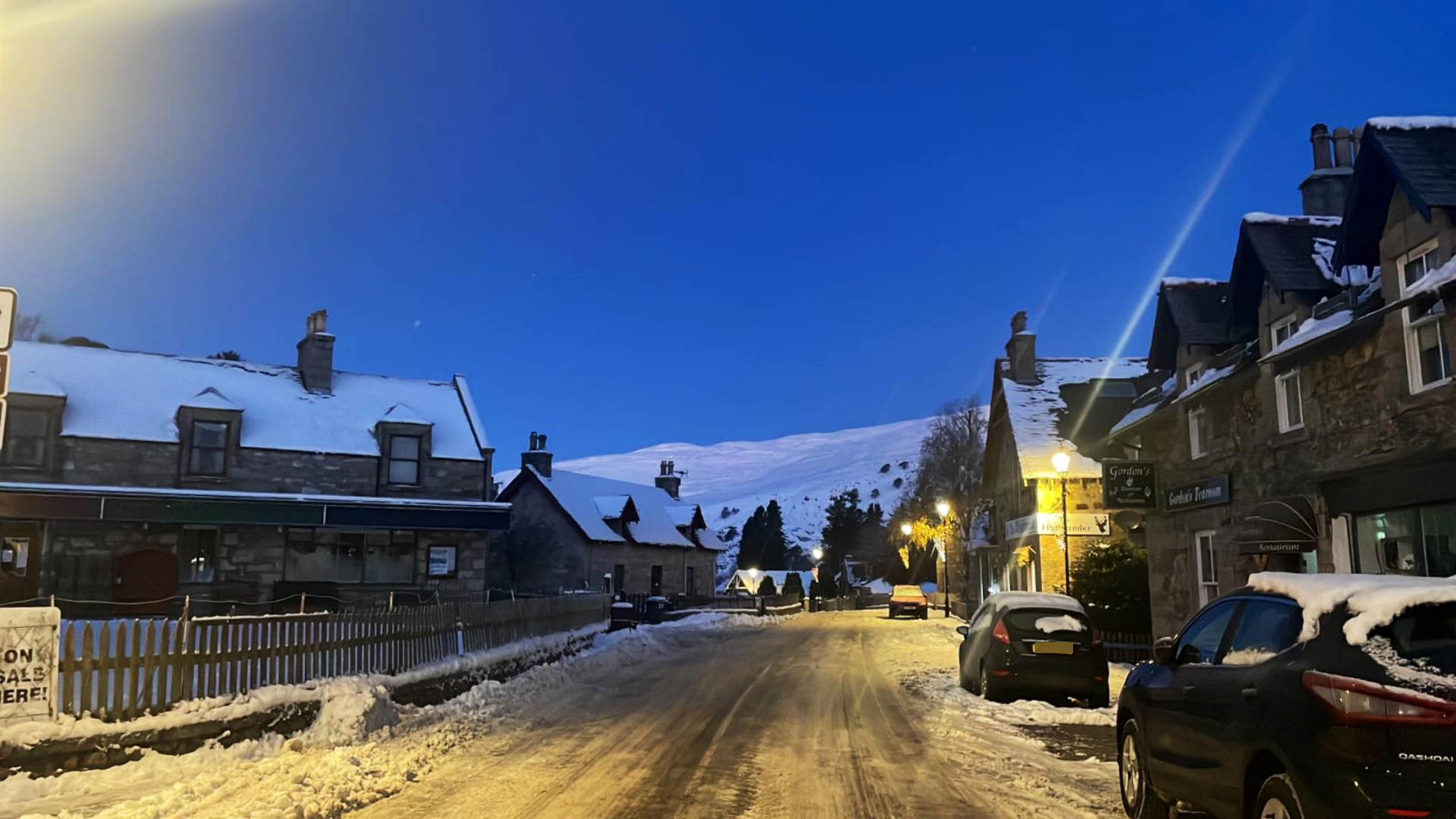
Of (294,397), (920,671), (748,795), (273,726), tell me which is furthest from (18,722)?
(294,397)

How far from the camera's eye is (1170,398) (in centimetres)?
2048

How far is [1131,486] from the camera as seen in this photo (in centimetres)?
2047

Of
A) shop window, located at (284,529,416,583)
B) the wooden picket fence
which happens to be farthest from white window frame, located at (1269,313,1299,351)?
shop window, located at (284,529,416,583)

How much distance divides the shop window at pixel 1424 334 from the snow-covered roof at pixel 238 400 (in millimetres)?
28992

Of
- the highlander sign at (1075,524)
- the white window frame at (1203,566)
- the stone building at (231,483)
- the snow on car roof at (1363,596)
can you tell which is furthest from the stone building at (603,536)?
the snow on car roof at (1363,596)

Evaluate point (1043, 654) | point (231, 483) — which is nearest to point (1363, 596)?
point (1043, 654)

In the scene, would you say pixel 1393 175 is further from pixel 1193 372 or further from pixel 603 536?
pixel 603 536

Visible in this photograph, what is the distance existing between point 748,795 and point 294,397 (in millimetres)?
31204

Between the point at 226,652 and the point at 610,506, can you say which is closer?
the point at 226,652

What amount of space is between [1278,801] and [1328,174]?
18063 millimetres

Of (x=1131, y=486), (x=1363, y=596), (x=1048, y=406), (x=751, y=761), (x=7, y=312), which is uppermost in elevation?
(x=1048, y=406)

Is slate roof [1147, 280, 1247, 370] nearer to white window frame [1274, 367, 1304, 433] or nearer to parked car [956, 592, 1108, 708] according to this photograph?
white window frame [1274, 367, 1304, 433]

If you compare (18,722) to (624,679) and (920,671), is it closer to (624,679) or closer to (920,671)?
(624,679)

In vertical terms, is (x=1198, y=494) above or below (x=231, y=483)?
below
